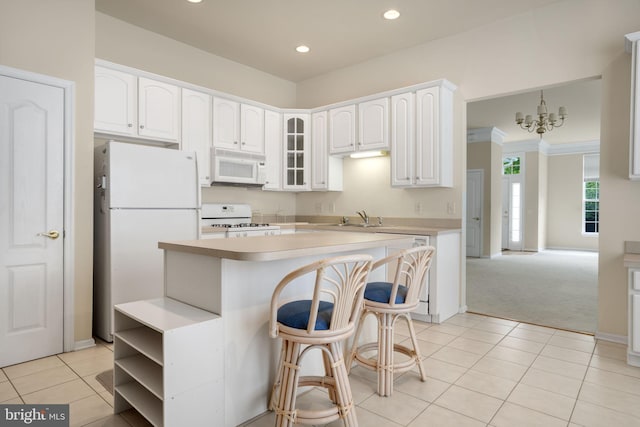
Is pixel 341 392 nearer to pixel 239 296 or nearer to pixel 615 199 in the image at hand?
pixel 239 296

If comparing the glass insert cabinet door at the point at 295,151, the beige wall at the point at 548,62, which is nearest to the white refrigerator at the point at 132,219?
the glass insert cabinet door at the point at 295,151

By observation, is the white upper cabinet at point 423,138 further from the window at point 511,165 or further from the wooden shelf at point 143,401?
the window at point 511,165

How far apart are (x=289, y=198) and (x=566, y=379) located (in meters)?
3.93

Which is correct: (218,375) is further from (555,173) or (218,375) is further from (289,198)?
(555,173)

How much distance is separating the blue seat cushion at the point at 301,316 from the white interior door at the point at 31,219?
2.07 meters

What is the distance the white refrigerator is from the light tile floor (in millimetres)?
467

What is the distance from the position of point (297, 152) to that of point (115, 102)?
2225 millimetres

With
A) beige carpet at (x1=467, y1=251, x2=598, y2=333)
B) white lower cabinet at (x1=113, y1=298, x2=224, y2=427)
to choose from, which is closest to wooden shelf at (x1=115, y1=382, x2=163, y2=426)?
white lower cabinet at (x1=113, y1=298, x2=224, y2=427)

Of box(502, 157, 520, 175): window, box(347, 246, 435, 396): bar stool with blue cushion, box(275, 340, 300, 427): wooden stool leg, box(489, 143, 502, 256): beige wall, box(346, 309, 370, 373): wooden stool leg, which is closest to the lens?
box(275, 340, 300, 427): wooden stool leg

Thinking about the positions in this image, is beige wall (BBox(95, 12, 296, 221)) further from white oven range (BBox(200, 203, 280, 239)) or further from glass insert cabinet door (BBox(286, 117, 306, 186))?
glass insert cabinet door (BBox(286, 117, 306, 186))

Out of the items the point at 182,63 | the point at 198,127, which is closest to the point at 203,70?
the point at 182,63

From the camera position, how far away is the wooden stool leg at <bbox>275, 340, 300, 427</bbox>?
5.70ft

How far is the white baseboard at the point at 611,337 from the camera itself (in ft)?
10.2

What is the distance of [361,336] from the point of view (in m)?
2.68
